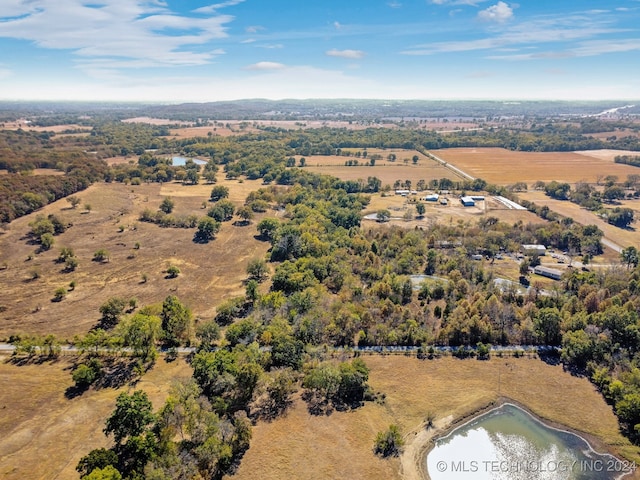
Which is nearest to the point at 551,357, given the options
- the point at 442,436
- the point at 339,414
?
the point at 442,436

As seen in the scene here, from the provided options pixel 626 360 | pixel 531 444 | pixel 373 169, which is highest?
pixel 373 169

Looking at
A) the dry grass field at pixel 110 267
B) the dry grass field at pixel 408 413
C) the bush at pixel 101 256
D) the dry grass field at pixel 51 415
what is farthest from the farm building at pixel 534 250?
the bush at pixel 101 256

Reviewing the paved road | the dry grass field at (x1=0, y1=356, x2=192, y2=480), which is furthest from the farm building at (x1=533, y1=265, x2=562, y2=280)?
the dry grass field at (x1=0, y1=356, x2=192, y2=480)

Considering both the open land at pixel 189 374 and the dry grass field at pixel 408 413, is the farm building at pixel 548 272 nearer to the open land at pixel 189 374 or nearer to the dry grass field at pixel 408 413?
the open land at pixel 189 374

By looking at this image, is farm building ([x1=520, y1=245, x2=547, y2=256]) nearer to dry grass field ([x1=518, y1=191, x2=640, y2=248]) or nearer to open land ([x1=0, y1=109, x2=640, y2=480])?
open land ([x1=0, y1=109, x2=640, y2=480])

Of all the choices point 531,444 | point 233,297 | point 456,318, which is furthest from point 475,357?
point 233,297

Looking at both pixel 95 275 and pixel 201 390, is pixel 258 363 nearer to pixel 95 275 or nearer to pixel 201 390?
pixel 201 390
